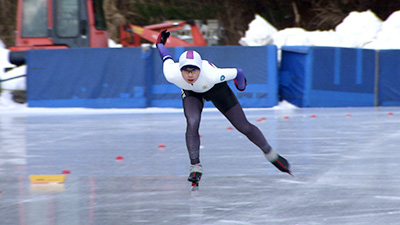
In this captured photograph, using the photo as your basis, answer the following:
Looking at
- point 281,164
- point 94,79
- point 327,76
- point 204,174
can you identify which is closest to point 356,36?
point 327,76

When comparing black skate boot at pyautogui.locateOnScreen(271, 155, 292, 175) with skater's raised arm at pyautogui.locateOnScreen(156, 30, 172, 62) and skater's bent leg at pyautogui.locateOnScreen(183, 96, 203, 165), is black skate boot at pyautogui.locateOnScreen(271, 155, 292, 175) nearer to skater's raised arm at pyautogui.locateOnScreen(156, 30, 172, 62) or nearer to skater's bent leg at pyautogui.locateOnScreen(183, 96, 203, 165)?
skater's bent leg at pyautogui.locateOnScreen(183, 96, 203, 165)

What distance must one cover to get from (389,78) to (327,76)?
1645mm

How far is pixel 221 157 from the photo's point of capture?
806 cm

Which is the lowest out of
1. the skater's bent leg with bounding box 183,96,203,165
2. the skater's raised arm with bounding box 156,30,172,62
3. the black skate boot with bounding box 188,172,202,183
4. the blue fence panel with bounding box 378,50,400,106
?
the blue fence panel with bounding box 378,50,400,106

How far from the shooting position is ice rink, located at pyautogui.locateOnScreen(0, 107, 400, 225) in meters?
4.95

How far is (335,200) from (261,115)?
8.80 metres

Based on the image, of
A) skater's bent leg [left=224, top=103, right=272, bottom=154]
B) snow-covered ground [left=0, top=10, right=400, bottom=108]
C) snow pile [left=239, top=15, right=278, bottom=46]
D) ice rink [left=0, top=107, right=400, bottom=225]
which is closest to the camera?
ice rink [left=0, top=107, right=400, bottom=225]

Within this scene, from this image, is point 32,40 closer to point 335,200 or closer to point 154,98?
point 154,98

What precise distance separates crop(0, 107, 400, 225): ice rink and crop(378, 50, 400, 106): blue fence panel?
13.4 feet

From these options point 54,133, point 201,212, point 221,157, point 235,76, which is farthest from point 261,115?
point 201,212

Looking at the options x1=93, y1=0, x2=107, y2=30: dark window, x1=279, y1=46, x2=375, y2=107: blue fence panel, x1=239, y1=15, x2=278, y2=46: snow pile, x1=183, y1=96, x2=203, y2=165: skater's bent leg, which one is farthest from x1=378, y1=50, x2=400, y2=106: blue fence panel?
x1=183, y1=96, x2=203, y2=165: skater's bent leg

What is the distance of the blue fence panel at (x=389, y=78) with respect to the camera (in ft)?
54.2

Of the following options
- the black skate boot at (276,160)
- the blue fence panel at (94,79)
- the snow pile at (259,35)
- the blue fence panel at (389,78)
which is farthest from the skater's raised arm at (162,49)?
the snow pile at (259,35)

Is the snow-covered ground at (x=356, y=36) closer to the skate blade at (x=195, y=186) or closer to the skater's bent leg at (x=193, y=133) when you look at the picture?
the skater's bent leg at (x=193, y=133)
